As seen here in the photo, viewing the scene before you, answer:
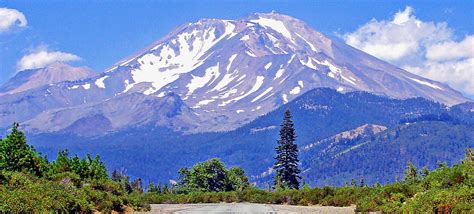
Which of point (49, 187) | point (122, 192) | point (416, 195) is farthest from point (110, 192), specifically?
point (416, 195)

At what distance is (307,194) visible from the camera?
59312 millimetres

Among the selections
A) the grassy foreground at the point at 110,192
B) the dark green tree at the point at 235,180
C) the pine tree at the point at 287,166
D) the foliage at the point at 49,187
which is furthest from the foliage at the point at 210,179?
the foliage at the point at 49,187

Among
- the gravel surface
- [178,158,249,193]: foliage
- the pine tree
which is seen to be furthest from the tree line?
[178,158,249,193]: foliage

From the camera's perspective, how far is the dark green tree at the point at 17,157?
43.2 meters

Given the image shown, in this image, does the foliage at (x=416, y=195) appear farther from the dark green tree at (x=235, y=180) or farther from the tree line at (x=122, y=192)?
the dark green tree at (x=235, y=180)

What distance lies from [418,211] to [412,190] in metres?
8.89

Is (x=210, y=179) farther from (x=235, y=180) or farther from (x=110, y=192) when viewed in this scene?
(x=110, y=192)

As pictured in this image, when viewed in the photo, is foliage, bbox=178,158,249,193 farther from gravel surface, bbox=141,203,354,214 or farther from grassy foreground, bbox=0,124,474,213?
gravel surface, bbox=141,203,354,214

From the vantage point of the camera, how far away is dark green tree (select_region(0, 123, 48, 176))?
142 feet

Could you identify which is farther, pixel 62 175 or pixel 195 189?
pixel 195 189

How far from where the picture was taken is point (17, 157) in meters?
43.7

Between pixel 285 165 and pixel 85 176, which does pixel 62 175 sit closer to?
pixel 85 176

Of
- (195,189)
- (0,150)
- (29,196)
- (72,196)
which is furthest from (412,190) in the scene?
(195,189)

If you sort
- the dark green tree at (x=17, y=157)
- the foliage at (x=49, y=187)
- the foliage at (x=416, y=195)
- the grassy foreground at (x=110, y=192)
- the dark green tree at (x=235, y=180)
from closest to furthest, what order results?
the foliage at (x=416, y=195)
the grassy foreground at (x=110, y=192)
the foliage at (x=49, y=187)
the dark green tree at (x=17, y=157)
the dark green tree at (x=235, y=180)
